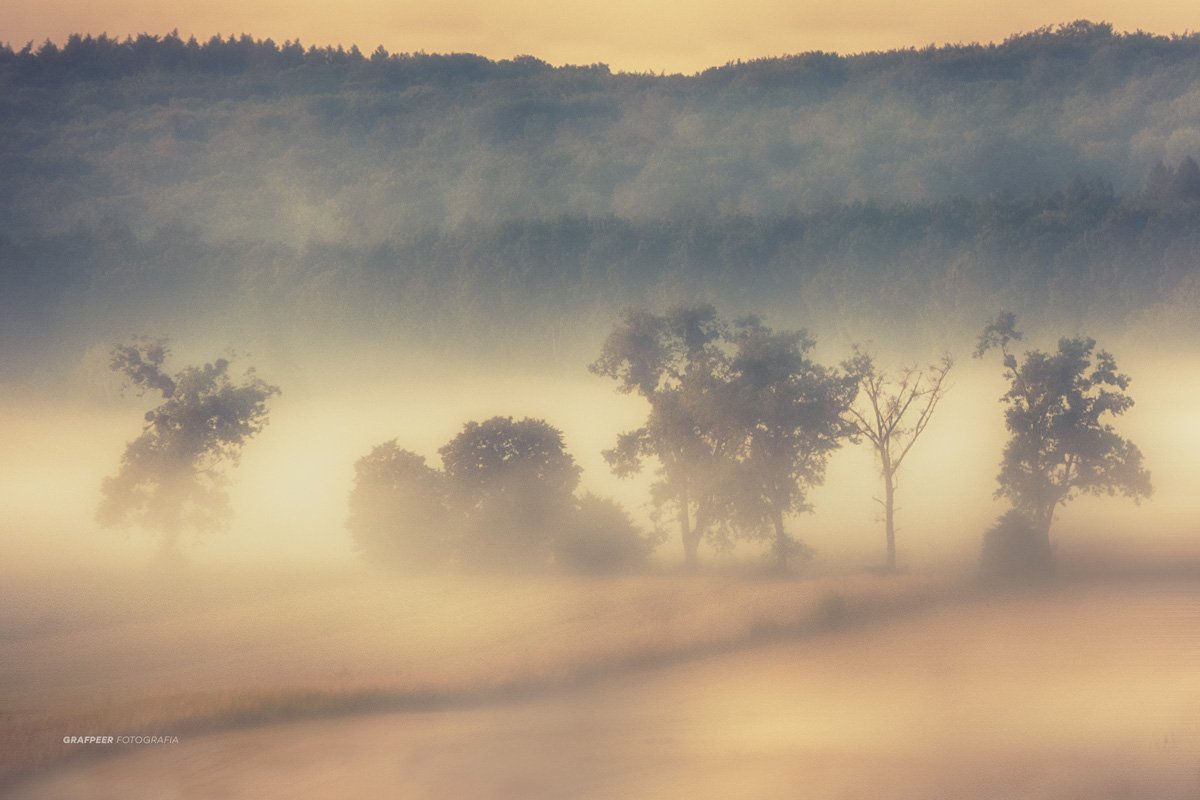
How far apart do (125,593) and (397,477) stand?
13702 mm

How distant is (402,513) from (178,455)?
1183 cm

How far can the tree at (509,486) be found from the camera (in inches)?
2662

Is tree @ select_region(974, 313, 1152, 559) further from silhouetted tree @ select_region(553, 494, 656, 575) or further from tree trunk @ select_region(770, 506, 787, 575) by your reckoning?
silhouetted tree @ select_region(553, 494, 656, 575)

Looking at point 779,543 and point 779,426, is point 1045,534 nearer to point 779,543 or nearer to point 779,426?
point 779,543

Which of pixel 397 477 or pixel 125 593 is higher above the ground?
pixel 397 477

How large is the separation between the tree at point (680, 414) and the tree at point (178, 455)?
59.6ft

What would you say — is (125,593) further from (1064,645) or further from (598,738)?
(1064,645)

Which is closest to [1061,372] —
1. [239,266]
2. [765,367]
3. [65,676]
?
[765,367]

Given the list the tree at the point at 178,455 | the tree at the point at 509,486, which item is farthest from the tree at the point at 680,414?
the tree at the point at 178,455

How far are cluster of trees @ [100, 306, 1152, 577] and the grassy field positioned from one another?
118 inches

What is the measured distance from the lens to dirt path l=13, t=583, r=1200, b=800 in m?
39.2

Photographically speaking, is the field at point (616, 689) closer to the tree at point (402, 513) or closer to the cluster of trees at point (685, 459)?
the tree at point (402, 513)

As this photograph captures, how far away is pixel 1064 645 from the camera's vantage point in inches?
2046

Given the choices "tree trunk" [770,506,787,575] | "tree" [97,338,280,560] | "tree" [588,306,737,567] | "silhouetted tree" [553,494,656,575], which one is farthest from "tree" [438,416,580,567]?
"tree" [97,338,280,560]
